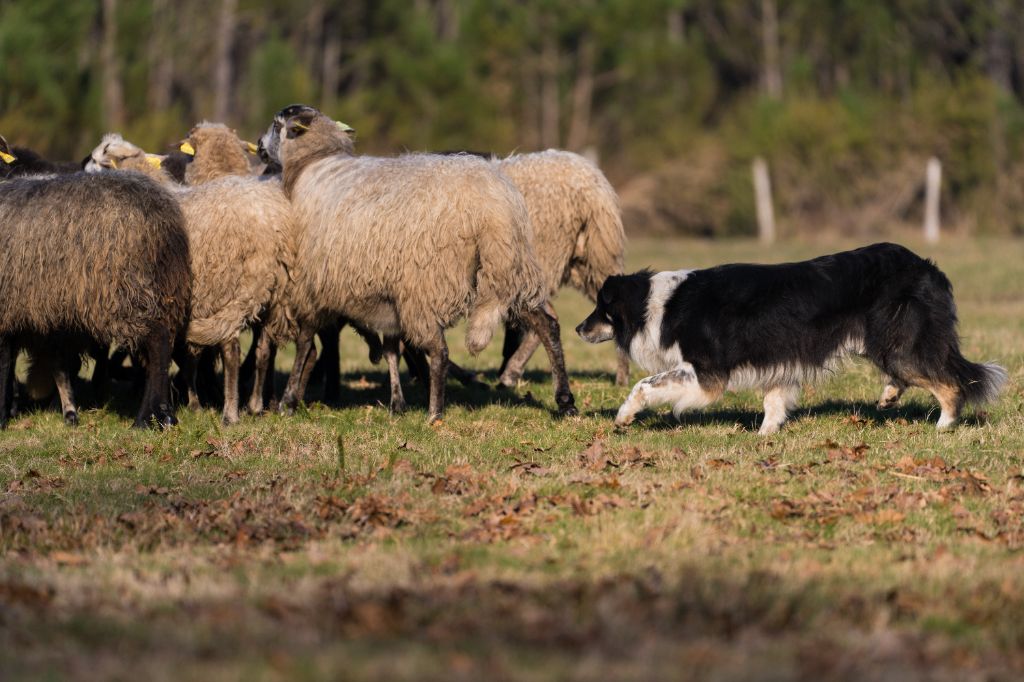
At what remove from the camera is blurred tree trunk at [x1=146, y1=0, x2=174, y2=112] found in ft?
121

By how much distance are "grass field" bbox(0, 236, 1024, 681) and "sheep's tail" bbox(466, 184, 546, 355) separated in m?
0.76

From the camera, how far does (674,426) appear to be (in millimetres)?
9672

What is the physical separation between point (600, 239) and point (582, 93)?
32711mm

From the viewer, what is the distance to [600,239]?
12.0 meters

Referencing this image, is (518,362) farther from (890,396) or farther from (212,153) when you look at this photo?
(890,396)

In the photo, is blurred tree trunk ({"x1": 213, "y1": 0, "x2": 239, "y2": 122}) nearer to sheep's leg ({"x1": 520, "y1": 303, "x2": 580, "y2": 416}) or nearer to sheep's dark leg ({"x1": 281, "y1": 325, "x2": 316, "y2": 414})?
sheep's dark leg ({"x1": 281, "y1": 325, "x2": 316, "y2": 414})

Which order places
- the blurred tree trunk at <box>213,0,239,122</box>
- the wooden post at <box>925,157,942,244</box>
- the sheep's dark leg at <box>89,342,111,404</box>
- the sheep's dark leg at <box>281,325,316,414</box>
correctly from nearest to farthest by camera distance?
the sheep's dark leg at <box>281,325,316,414</box>, the sheep's dark leg at <box>89,342,111,404</box>, the wooden post at <box>925,157,942,244</box>, the blurred tree trunk at <box>213,0,239,122</box>

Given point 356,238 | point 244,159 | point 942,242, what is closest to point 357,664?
point 356,238

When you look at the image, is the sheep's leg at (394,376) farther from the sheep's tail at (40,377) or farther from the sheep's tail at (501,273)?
the sheep's tail at (40,377)

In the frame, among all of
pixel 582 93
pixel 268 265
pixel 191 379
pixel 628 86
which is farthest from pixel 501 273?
pixel 628 86

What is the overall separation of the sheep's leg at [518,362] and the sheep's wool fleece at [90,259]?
3482 millimetres

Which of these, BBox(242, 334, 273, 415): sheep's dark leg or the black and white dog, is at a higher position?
the black and white dog

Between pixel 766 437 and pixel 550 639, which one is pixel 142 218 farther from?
pixel 550 639

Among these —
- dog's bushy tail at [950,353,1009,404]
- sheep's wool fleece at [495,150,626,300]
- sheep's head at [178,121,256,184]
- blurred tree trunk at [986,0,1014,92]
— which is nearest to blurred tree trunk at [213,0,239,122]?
blurred tree trunk at [986,0,1014,92]
